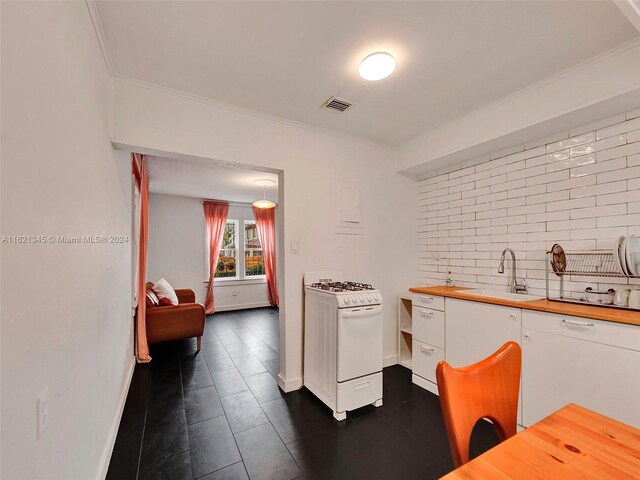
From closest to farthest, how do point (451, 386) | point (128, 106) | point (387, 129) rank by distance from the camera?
point (451, 386) → point (128, 106) → point (387, 129)

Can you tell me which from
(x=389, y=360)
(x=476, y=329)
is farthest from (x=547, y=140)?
(x=389, y=360)

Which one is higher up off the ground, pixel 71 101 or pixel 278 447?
pixel 71 101

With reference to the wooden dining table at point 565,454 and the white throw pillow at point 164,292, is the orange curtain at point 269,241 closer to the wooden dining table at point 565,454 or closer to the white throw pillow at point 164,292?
the white throw pillow at point 164,292

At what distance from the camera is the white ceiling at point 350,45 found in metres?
1.52

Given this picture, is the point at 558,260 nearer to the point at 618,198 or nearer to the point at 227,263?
the point at 618,198

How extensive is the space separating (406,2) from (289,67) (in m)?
0.83

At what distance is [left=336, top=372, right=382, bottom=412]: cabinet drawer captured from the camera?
87.4 inches

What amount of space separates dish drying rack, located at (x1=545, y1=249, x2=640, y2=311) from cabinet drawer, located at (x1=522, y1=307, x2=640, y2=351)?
314 mm

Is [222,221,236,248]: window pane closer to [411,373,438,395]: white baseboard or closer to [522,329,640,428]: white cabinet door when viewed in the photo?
[411,373,438,395]: white baseboard

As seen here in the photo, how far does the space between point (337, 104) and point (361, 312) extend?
1.77 m

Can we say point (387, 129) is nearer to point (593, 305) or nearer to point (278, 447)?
point (593, 305)

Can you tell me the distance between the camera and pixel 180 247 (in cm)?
591

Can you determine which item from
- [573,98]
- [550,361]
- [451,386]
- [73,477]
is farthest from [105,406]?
[573,98]

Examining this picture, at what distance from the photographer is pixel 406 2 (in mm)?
1468
